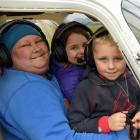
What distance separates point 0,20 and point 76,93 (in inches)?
29.5

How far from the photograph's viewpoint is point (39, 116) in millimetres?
2945

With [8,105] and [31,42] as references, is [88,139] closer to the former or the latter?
[8,105]

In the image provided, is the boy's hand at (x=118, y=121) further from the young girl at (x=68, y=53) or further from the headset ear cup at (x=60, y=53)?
the headset ear cup at (x=60, y=53)

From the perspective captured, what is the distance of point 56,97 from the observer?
3.13 meters

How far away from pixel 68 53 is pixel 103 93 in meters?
0.54

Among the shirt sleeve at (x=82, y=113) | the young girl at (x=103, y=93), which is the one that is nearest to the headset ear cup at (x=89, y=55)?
the young girl at (x=103, y=93)

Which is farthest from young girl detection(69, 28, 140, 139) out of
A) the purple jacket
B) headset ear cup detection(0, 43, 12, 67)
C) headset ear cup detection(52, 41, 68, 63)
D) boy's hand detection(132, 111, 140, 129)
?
headset ear cup detection(0, 43, 12, 67)

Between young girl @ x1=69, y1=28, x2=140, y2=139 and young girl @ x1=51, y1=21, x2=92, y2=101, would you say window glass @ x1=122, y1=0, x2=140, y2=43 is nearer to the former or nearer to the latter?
young girl @ x1=69, y1=28, x2=140, y2=139

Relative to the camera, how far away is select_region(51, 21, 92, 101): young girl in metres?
3.44

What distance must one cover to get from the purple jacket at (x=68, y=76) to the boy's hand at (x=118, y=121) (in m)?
0.49

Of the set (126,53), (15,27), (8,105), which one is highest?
(15,27)

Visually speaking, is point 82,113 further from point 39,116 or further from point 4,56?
point 4,56

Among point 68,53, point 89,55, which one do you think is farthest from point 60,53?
point 89,55

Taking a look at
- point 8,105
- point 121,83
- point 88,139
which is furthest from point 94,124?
point 8,105
